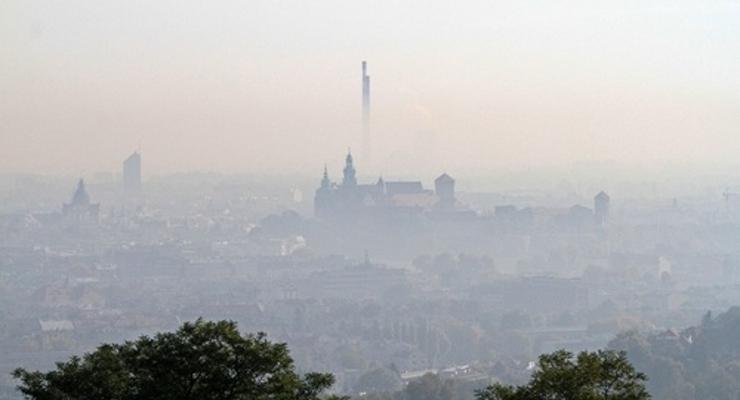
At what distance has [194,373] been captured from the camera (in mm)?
13477

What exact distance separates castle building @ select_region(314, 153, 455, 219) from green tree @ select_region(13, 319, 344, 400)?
94249 millimetres

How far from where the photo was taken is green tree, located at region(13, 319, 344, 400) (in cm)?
1345

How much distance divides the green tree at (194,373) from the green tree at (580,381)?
5.62ft

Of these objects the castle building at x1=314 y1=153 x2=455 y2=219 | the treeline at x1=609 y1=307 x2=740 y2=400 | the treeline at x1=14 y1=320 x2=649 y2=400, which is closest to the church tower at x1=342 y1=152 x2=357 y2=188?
the castle building at x1=314 y1=153 x2=455 y2=219

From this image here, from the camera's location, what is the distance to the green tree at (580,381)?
12883 mm

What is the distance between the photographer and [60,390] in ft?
45.7

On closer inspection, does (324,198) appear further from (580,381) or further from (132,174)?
(580,381)

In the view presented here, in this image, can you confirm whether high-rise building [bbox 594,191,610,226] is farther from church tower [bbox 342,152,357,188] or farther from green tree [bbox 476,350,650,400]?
green tree [bbox 476,350,650,400]

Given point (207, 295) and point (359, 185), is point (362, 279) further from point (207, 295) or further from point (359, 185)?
point (359, 185)

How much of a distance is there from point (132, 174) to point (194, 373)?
93.7 metres

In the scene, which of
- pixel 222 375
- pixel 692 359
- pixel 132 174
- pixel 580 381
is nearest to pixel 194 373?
pixel 222 375

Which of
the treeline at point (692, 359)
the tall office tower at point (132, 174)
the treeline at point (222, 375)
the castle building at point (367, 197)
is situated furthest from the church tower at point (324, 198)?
the treeline at point (222, 375)

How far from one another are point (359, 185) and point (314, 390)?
97878 mm

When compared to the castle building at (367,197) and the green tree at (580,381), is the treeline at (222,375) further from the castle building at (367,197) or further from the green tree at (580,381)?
the castle building at (367,197)
